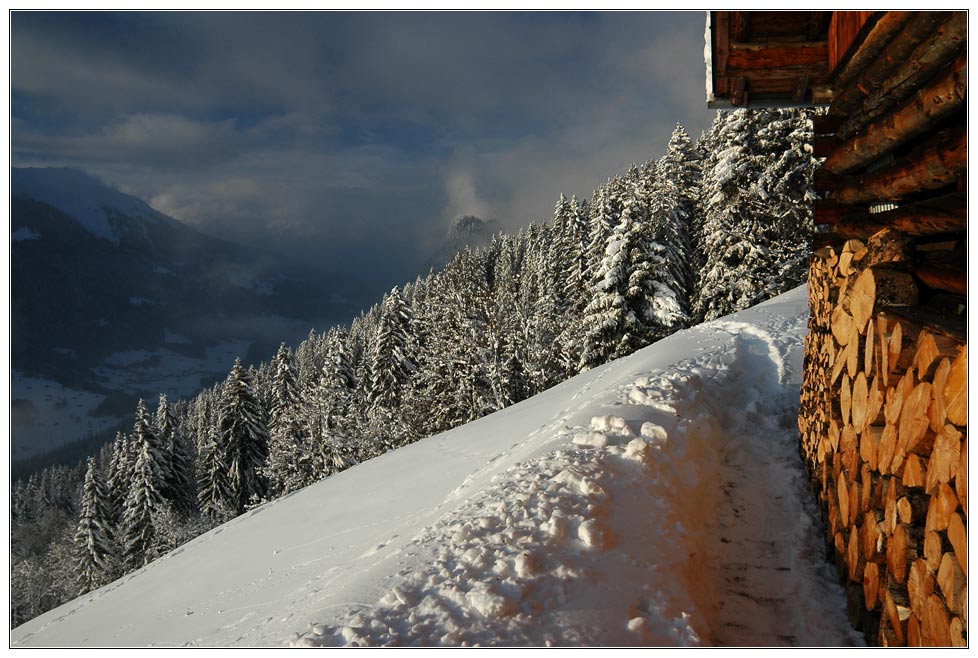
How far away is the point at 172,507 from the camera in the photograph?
36.2 metres

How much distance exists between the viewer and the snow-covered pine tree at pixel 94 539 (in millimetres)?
34469

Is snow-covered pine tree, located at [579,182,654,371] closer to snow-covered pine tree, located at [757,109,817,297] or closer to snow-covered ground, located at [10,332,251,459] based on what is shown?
snow-covered pine tree, located at [757,109,817,297]

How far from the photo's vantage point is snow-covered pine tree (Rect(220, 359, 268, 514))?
3547 cm

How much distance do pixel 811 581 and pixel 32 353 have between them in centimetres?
594

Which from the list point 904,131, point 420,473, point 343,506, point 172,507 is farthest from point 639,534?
point 172,507

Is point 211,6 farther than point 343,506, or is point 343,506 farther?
point 343,506

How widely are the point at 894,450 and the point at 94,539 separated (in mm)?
44621

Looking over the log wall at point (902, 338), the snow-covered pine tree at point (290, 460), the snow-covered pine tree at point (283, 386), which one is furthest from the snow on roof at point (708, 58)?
the snow-covered pine tree at point (283, 386)

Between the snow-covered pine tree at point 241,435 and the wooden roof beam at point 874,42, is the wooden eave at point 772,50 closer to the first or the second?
the wooden roof beam at point 874,42

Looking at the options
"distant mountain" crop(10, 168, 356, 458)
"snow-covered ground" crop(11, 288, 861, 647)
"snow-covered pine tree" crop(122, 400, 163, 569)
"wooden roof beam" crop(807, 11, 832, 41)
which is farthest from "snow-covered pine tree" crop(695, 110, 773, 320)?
"snow-covered pine tree" crop(122, 400, 163, 569)

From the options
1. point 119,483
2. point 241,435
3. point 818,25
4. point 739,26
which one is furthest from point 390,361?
point 818,25

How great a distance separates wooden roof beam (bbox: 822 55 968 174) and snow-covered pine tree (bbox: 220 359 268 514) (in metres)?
36.5

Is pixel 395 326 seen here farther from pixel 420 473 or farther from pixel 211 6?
pixel 211 6

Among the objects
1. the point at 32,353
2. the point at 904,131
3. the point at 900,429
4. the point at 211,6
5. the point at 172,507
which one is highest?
the point at 211,6
